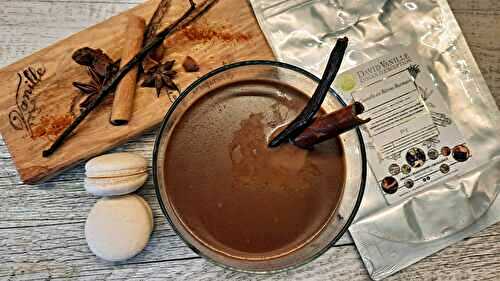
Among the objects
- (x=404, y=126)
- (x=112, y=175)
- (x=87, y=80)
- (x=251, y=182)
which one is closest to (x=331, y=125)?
(x=251, y=182)

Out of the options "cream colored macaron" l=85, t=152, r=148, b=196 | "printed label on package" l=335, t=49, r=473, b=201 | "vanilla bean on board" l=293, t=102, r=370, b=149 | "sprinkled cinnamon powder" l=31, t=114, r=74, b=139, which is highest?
"sprinkled cinnamon powder" l=31, t=114, r=74, b=139

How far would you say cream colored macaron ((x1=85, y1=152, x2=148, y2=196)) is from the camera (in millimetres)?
1274

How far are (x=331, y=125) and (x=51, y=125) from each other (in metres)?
0.82

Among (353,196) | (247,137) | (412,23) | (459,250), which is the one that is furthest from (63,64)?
(459,250)

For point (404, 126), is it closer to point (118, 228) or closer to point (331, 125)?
point (331, 125)

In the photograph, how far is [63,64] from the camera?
1.41 m

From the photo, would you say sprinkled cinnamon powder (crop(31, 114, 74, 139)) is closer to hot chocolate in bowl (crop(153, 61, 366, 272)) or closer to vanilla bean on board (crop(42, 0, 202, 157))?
vanilla bean on board (crop(42, 0, 202, 157))

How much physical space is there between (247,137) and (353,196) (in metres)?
0.32

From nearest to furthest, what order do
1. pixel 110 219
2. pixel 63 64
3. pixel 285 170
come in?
1. pixel 285 170
2. pixel 110 219
3. pixel 63 64

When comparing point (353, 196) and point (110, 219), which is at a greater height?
point (110, 219)

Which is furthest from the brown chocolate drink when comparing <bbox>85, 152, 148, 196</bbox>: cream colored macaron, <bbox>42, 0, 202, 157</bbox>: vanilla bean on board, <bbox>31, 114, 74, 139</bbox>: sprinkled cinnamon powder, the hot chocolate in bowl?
<bbox>31, 114, 74, 139</bbox>: sprinkled cinnamon powder

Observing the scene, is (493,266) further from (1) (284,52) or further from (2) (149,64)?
(2) (149,64)

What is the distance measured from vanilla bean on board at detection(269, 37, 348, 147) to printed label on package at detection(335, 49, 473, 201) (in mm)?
404

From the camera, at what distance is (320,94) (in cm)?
109
